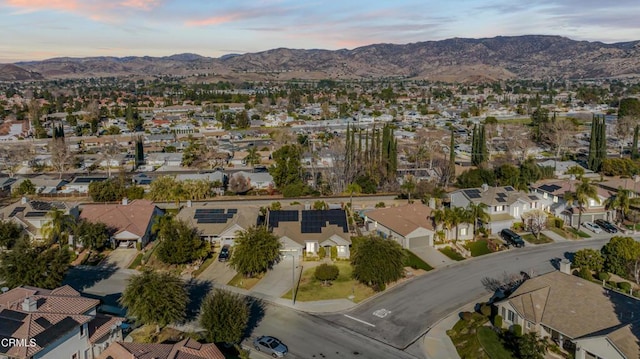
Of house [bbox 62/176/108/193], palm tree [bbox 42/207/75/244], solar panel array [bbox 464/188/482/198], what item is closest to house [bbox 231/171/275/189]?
house [bbox 62/176/108/193]

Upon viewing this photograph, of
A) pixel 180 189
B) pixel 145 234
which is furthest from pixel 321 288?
pixel 180 189

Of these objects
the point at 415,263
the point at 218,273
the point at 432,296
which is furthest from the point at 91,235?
the point at 432,296

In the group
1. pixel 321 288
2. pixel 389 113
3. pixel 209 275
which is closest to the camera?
→ pixel 321 288

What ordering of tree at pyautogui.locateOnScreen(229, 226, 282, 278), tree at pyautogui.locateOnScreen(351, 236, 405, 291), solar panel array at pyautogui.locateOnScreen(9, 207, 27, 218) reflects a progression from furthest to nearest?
1. solar panel array at pyautogui.locateOnScreen(9, 207, 27, 218)
2. tree at pyautogui.locateOnScreen(229, 226, 282, 278)
3. tree at pyautogui.locateOnScreen(351, 236, 405, 291)

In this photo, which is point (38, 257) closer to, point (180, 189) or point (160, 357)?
point (160, 357)

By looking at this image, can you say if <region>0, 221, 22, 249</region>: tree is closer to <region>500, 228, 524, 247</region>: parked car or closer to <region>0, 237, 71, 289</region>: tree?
<region>0, 237, 71, 289</region>: tree

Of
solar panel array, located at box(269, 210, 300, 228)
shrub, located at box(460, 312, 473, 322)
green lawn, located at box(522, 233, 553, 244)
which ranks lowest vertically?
shrub, located at box(460, 312, 473, 322)

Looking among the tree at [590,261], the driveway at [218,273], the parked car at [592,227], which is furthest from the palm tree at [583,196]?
the driveway at [218,273]
